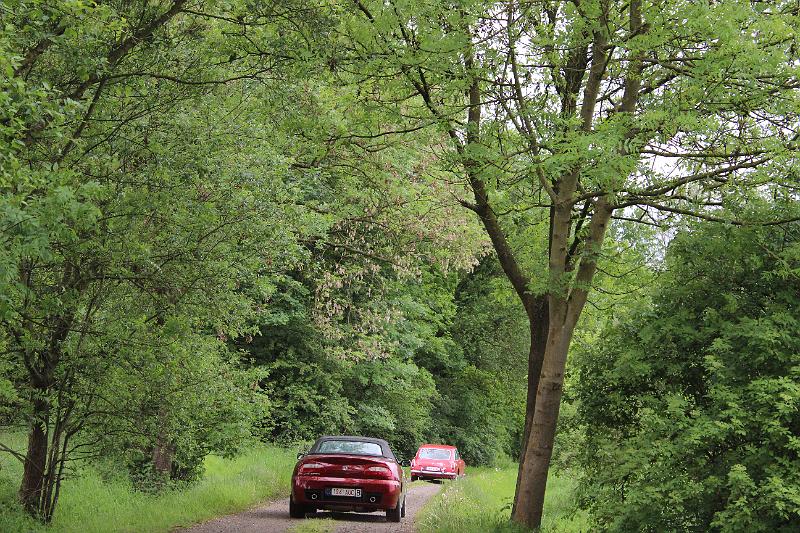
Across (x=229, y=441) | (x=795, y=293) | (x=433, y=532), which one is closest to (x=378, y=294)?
(x=229, y=441)

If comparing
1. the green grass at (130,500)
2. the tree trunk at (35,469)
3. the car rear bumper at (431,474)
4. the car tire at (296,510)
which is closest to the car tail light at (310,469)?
the car tire at (296,510)

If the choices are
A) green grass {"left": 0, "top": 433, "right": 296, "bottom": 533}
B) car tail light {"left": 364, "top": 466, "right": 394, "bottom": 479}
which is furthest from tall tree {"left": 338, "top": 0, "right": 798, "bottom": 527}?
green grass {"left": 0, "top": 433, "right": 296, "bottom": 533}

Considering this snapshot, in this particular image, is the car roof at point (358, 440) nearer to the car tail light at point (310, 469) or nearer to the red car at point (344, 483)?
the red car at point (344, 483)

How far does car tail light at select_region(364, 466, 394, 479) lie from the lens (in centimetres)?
1633

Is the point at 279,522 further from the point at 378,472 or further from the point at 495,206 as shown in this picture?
the point at 495,206

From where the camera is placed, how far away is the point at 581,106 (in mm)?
13562

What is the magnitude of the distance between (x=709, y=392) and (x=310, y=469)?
8.16 meters

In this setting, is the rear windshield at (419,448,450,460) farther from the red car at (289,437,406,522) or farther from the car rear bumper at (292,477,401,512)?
the car rear bumper at (292,477,401,512)

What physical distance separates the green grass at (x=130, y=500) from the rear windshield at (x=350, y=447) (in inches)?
85.1

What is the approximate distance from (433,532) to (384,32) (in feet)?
23.7

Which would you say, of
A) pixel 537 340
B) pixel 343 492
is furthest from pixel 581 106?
pixel 343 492

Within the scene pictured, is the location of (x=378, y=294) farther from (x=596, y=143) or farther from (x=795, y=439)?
(x=795, y=439)

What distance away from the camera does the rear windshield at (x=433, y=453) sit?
120 feet

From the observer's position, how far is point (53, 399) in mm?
11727
